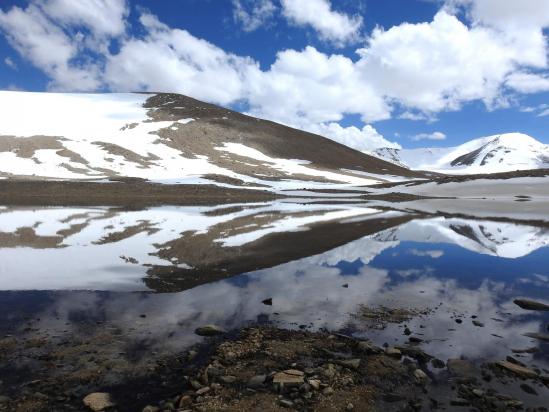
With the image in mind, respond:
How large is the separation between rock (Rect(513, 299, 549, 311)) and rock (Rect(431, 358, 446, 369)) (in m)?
5.28

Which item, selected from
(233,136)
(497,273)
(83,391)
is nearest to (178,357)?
(83,391)

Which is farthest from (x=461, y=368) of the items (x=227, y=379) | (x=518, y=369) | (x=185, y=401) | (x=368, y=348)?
(x=185, y=401)

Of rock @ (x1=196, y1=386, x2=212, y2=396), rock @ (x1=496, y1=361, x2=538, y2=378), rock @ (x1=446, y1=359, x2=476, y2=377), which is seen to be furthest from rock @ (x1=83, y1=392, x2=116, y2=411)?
rock @ (x1=496, y1=361, x2=538, y2=378)

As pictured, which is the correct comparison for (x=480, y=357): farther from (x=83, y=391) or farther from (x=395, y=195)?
(x=395, y=195)

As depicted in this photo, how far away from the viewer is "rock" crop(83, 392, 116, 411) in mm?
6969

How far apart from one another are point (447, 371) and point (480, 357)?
111cm

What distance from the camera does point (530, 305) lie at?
40.9 ft

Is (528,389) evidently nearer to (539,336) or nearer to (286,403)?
(539,336)

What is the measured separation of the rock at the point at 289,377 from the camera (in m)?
7.71

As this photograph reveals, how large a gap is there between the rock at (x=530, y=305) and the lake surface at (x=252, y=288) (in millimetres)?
387

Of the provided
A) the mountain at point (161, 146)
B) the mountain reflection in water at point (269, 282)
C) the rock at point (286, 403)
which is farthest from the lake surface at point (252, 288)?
the mountain at point (161, 146)

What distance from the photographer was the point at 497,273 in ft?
55.0

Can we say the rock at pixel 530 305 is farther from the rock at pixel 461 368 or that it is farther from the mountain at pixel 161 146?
the mountain at pixel 161 146

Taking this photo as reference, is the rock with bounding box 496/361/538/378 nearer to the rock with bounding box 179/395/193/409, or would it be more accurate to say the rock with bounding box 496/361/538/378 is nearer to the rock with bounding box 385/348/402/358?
the rock with bounding box 385/348/402/358
